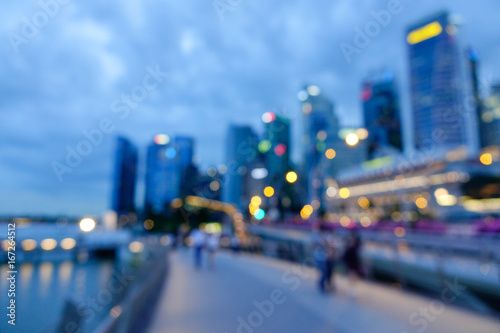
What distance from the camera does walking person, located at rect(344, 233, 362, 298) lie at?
7.94 metres

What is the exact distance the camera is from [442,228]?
62.1 ft

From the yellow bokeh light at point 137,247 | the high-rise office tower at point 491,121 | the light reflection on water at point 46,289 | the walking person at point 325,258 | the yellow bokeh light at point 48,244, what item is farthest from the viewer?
the high-rise office tower at point 491,121

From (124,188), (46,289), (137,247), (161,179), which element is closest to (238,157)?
(137,247)

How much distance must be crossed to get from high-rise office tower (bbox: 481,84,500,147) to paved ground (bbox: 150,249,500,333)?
625ft

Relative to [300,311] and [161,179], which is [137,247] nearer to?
[161,179]

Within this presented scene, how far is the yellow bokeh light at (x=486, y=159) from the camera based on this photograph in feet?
241

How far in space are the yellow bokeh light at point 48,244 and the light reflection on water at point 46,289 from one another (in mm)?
2100

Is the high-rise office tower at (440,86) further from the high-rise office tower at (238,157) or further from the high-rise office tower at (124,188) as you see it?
the high-rise office tower at (238,157)

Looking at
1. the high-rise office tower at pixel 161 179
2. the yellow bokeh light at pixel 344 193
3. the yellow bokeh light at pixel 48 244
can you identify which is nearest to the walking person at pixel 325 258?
the high-rise office tower at pixel 161 179

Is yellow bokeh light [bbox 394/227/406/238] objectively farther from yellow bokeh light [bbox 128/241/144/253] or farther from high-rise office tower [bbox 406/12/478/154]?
high-rise office tower [bbox 406/12/478/154]

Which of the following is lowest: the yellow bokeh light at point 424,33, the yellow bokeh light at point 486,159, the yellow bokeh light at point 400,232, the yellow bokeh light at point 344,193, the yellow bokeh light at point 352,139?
the yellow bokeh light at point 400,232

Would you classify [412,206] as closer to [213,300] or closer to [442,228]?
[442,228]

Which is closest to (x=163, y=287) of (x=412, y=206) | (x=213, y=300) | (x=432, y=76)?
(x=213, y=300)

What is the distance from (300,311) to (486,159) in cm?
8500
